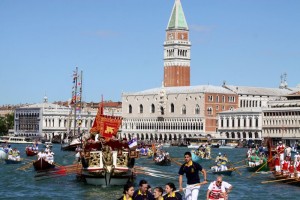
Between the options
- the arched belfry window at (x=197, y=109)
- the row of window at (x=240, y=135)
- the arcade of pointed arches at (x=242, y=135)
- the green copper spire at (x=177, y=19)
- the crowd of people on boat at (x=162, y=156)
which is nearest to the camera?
the crowd of people on boat at (x=162, y=156)

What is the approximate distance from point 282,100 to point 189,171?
111 m

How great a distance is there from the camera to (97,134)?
130ft

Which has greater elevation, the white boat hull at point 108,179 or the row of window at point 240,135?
the row of window at point 240,135

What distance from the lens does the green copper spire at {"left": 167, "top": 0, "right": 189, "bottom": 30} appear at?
155m

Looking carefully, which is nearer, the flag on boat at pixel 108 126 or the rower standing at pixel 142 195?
the rower standing at pixel 142 195

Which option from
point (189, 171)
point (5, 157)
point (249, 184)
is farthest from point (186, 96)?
point (189, 171)

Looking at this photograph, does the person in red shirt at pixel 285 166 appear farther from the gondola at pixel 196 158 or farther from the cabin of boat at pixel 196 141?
the cabin of boat at pixel 196 141

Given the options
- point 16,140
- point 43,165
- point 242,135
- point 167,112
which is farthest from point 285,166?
point 16,140

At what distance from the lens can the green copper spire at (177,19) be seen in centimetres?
15512

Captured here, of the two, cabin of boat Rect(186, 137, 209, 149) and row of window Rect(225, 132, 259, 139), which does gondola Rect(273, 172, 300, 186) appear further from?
row of window Rect(225, 132, 259, 139)

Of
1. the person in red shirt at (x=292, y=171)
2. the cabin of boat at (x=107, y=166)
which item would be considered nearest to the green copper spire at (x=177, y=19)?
the person in red shirt at (x=292, y=171)

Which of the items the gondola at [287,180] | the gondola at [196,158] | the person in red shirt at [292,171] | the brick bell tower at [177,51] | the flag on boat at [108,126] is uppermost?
the brick bell tower at [177,51]

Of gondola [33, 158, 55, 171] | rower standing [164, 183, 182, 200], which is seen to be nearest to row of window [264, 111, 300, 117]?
gondola [33, 158, 55, 171]

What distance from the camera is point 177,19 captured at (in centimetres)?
15600
